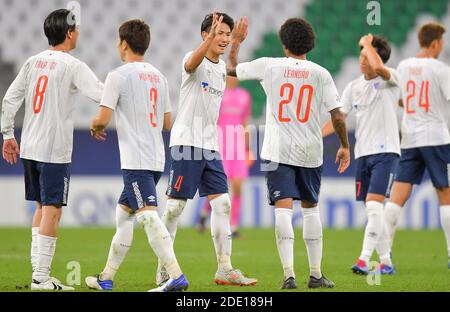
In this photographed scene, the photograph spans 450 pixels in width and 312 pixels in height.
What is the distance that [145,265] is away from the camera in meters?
8.53

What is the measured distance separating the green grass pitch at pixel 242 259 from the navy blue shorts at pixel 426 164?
0.84 meters

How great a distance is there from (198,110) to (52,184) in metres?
1.25

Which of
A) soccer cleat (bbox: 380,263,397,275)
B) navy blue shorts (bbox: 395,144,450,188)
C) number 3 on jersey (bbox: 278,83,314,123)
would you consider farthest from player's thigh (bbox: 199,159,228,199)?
navy blue shorts (bbox: 395,144,450,188)

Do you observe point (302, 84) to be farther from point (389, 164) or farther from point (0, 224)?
point (0, 224)

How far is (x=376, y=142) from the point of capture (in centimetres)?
822

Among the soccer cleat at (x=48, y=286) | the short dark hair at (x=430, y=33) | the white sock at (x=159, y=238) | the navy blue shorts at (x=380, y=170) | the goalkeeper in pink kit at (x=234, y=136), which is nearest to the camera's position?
the white sock at (x=159, y=238)

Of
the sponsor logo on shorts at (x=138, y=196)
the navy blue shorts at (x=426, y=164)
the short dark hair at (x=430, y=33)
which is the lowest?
the sponsor logo on shorts at (x=138, y=196)

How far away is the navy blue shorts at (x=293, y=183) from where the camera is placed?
666 cm

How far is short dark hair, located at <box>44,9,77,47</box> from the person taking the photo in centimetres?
667

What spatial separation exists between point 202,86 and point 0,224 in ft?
25.2

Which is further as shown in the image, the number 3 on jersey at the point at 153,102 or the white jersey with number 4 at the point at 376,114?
the white jersey with number 4 at the point at 376,114

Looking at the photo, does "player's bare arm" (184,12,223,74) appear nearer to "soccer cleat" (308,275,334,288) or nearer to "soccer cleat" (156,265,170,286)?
"soccer cleat" (156,265,170,286)

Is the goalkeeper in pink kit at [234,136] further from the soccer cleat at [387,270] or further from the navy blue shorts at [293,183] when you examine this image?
the navy blue shorts at [293,183]

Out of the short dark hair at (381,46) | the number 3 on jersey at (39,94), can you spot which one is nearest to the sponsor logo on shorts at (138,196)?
the number 3 on jersey at (39,94)
